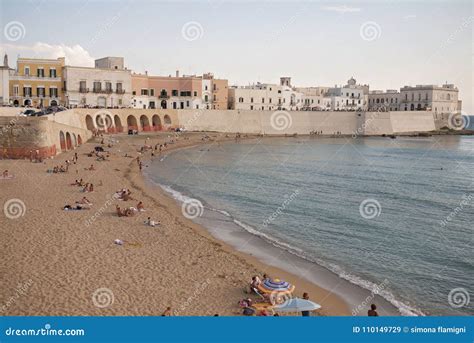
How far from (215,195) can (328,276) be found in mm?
14774

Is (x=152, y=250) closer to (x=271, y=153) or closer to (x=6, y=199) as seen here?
(x=6, y=199)

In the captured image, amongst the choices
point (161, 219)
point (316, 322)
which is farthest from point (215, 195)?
point (316, 322)

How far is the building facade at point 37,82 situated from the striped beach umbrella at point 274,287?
4719 cm

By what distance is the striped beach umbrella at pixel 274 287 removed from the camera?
554 inches

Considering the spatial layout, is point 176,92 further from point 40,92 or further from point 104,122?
point 40,92

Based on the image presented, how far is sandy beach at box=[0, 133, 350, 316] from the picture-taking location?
42.9ft

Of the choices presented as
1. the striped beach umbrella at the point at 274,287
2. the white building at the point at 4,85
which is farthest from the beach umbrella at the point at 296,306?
the white building at the point at 4,85

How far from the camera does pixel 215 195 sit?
→ 30.9 meters

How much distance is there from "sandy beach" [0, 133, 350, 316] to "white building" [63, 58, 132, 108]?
34143mm

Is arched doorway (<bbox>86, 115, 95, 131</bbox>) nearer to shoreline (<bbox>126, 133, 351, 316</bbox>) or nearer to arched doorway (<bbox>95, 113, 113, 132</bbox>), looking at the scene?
arched doorway (<bbox>95, 113, 113, 132</bbox>)

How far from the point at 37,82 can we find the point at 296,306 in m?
51.3

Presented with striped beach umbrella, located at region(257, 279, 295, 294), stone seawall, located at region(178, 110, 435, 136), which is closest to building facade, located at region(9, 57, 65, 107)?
stone seawall, located at region(178, 110, 435, 136)

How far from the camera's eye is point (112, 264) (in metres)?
15.9

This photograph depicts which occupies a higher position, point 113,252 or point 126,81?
point 126,81
